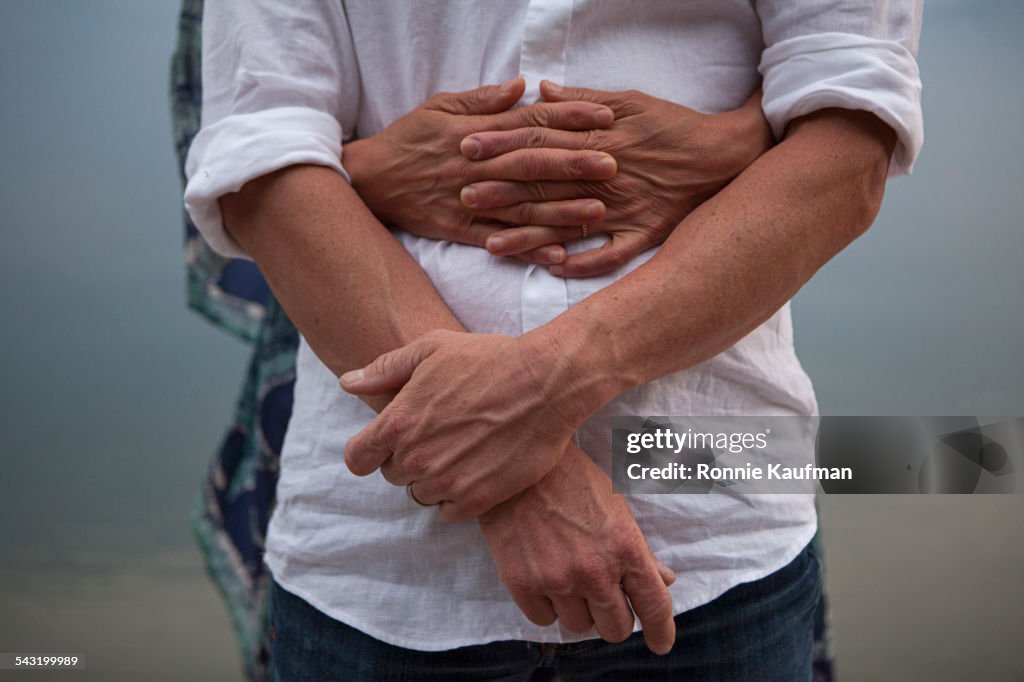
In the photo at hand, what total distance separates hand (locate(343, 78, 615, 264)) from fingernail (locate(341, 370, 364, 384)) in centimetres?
16

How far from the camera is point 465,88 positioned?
85cm

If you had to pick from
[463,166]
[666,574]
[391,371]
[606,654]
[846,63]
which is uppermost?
[846,63]

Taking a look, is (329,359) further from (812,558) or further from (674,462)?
(812,558)

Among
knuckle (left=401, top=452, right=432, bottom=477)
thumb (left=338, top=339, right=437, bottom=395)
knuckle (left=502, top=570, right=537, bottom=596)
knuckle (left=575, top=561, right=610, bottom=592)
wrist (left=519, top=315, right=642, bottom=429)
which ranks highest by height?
wrist (left=519, top=315, right=642, bottom=429)

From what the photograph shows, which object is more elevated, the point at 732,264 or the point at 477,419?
the point at 732,264

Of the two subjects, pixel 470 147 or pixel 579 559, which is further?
pixel 470 147

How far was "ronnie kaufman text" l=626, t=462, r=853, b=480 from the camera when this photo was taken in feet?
2.45

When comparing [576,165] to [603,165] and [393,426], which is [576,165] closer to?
[603,165]

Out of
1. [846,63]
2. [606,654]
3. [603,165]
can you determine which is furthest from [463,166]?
[606,654]

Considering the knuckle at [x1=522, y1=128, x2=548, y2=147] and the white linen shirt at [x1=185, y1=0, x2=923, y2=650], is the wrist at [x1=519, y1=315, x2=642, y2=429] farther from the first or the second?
the knuckle at [x1=522, y1=128, x2=548, y2=147]

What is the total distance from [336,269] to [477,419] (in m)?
0.19

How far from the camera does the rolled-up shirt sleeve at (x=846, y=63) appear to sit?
747 mm

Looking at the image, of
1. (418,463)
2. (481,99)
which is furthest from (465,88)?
(418,463)

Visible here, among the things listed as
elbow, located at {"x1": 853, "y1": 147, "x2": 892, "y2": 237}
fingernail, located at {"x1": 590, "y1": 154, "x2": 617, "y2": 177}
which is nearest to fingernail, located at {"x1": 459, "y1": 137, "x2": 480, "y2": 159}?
fingernail, located at {"x1": 590, "y1": 154, "x2": 617, "y2": 177}
